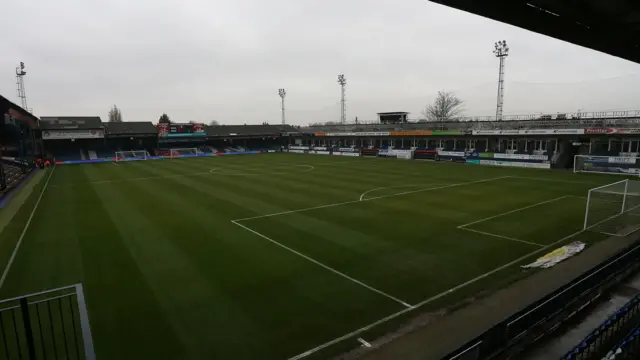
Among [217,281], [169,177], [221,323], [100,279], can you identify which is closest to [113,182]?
[169,177]

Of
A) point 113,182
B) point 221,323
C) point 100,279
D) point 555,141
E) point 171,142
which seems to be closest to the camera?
point 221,323

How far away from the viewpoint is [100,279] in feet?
31.9

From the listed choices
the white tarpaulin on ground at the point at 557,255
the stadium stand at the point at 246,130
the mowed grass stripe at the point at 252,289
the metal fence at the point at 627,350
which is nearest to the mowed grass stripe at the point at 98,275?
the mowed grass stripe at the point at 252,289

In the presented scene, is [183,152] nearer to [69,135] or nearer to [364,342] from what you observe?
[69,135]

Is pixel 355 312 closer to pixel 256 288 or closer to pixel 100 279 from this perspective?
pixel 256 288

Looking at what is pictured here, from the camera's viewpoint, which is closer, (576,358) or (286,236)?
(576,358)

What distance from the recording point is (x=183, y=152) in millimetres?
60281

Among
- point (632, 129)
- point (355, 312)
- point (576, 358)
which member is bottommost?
point (355, 312)

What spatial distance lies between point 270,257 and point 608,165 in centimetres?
3451

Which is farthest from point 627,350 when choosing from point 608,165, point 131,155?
point 131,155

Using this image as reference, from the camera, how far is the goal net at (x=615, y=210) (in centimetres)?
1391

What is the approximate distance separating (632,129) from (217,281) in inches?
1523

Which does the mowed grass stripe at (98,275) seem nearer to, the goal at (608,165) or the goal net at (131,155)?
the goal at (608,165)

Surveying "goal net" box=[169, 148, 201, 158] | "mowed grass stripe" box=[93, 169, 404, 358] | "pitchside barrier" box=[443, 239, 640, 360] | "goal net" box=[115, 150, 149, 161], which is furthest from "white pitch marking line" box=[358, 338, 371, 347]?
"goal net" box=[169, 148, 201, 158]
